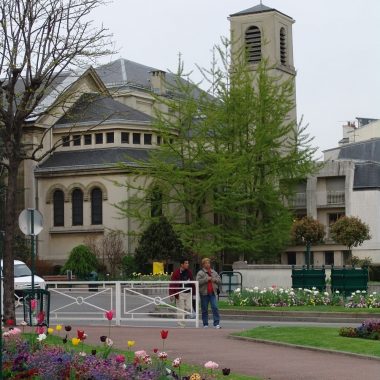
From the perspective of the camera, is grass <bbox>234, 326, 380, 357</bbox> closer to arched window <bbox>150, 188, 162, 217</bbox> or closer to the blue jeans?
the blue jeans

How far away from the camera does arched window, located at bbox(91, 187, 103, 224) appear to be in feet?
218

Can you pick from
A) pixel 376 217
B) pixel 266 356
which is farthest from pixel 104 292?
pixel 376 217

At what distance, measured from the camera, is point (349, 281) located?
33.7 metres

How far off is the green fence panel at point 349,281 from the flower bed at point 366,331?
1389 centimetres

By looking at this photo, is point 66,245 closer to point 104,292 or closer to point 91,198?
point 91,198

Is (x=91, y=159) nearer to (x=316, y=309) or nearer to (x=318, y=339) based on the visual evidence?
(x=316, y=309)

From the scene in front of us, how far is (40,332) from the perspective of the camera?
1352cm

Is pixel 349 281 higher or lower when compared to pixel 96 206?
lower

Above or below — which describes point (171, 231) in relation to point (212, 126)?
below

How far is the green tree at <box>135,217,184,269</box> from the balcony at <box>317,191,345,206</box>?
1726 cm

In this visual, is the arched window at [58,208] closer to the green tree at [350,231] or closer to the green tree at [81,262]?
the green tree at [81,262]

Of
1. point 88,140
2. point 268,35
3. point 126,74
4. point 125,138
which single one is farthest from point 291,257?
point 126,74

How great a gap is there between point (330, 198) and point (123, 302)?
48.2m

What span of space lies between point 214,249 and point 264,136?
23.4 feet
